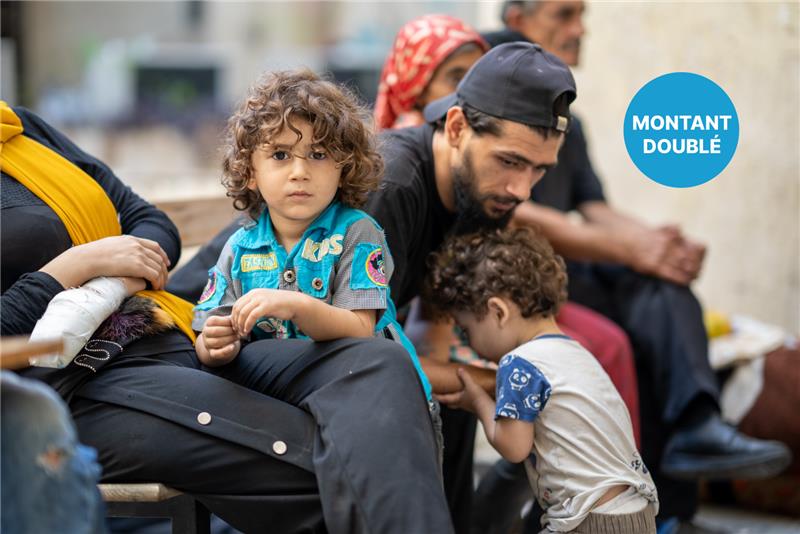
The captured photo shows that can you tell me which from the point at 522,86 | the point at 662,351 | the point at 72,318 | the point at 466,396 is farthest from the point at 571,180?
the point at 72,318

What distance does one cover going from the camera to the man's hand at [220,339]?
7.02ft

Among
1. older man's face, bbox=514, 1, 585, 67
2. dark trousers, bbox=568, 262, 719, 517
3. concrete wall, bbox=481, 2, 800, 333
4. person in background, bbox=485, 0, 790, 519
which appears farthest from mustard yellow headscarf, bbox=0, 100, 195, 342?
concrete wall, bbox=481, 2, 800, 333

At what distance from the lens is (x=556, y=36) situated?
4.03 meters

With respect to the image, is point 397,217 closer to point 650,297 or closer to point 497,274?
point 497,274

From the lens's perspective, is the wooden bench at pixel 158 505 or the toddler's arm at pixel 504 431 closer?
the wooden bench at pixel 158 505

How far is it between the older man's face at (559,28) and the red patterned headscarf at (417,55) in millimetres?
458

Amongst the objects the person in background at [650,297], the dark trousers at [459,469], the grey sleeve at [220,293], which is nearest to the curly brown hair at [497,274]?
the dark trousers at [459,469]

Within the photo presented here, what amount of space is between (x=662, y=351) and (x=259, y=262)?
6.67 feet

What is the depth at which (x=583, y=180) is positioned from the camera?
163 inches

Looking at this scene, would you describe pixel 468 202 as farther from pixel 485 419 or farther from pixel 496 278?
pixel 485 419

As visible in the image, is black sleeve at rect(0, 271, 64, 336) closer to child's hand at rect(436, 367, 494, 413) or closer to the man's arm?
child's hand at rect(436, 367, 494, 413)

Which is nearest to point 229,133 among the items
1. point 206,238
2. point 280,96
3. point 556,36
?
point 280,96

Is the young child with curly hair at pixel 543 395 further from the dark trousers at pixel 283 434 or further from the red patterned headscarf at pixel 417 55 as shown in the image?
the red patterned headscarf at pixel 417 55

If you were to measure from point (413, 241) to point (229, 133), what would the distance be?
600 mm
